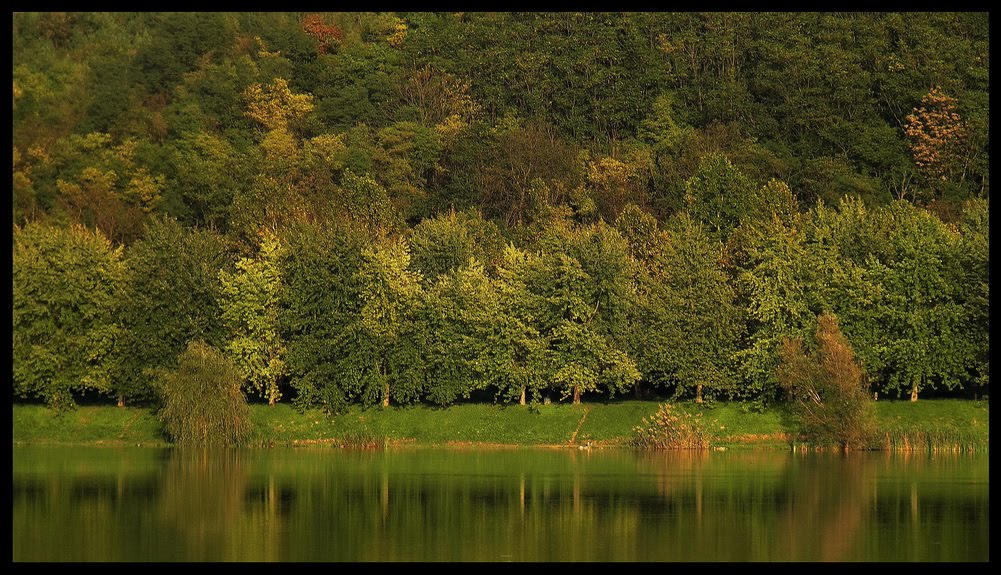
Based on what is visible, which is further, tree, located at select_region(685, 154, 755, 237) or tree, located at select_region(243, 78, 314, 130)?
tree, located at select_region(243, 78, 314, 130)

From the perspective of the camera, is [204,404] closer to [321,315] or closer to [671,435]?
[321,315]

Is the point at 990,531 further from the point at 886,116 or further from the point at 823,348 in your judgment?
the point at 886,116

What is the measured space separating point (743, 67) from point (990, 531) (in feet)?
278

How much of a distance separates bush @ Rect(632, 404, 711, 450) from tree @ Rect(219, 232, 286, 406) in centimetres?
1760

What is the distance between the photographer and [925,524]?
138ft

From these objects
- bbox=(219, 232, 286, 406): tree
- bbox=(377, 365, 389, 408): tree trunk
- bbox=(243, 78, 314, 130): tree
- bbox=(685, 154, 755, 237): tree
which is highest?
bbox=(243, 78, 314, 130): tree

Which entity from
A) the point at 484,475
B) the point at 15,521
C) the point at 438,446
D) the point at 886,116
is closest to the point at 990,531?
the point at 484,475

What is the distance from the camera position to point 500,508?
46.0 m

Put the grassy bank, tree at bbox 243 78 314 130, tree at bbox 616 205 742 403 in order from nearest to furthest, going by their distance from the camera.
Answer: the grassy bank → tree at bbox 616 205 742 403 → tree at bbox 243 78 314 130

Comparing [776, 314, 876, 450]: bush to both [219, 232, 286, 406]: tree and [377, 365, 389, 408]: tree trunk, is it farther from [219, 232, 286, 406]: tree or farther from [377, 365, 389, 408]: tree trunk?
[219, 232, 286, 406]: tree

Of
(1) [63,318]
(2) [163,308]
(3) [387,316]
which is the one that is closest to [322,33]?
(1) [63,318]

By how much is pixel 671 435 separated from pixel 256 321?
820 inches

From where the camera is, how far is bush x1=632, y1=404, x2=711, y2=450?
226ft

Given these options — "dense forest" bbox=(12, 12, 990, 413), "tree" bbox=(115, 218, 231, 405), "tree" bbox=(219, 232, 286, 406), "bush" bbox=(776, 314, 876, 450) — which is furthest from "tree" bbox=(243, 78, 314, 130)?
"bush" bbox=(776, 314, 876, 450)
